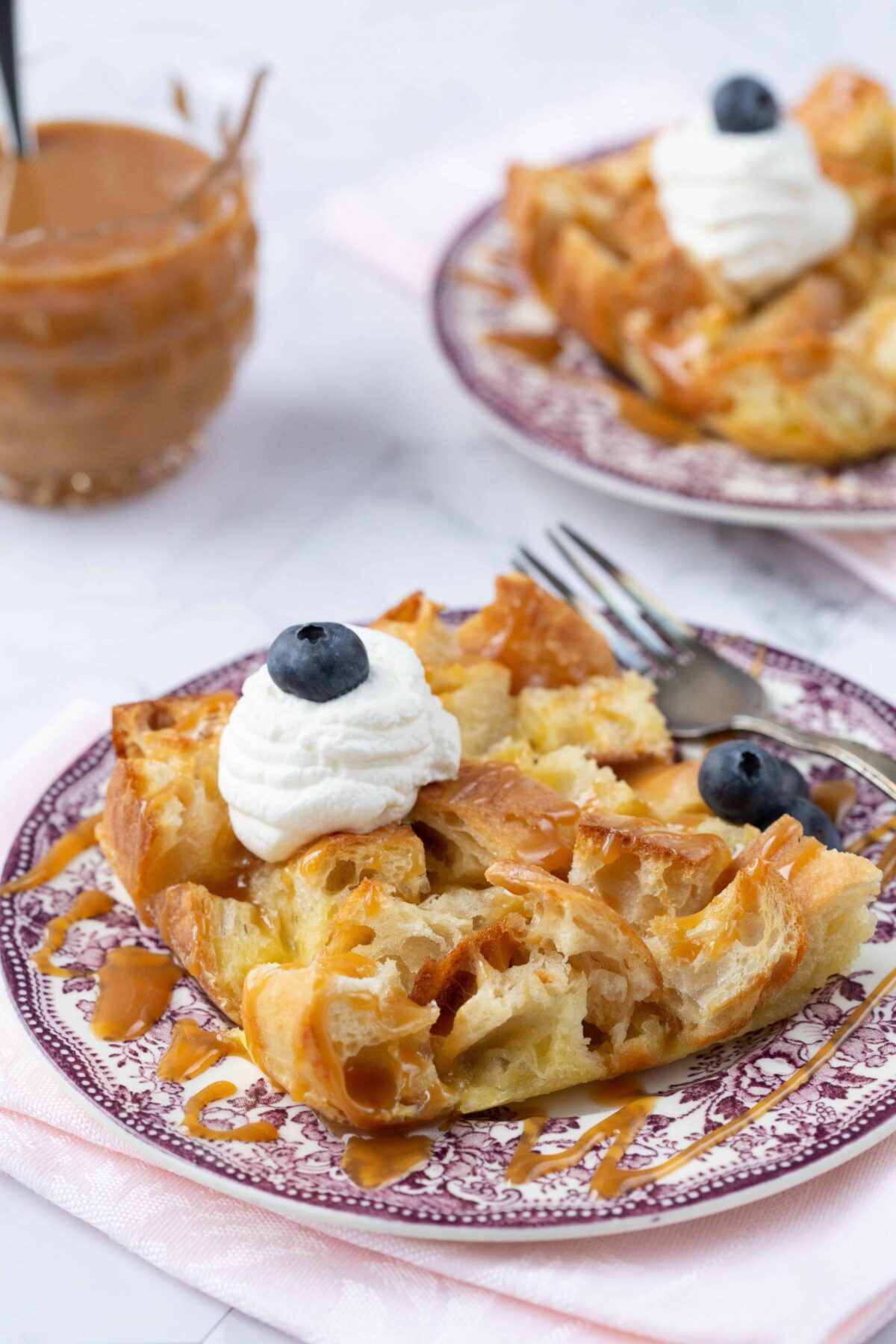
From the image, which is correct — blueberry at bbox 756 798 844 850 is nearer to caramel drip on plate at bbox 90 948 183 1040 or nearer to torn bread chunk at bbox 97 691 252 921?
torn bread chunk at bbox 97 691 252 921

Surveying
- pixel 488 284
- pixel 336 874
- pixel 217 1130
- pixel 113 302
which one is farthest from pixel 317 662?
pixel 488 284

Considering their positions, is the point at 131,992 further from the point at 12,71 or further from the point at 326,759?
the point at 12,71

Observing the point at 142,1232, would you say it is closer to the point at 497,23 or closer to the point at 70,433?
the point at 70,433

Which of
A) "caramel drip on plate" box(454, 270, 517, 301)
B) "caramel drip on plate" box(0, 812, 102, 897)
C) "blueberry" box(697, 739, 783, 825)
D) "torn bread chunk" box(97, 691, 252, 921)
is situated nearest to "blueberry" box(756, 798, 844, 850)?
"blueberry" box(697, 739, 783, 825)

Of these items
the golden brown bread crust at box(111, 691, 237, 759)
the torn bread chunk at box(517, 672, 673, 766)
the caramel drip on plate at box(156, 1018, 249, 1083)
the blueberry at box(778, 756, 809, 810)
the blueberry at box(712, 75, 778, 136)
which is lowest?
the caramel drip on plate at box(156, 1018, 249, 1083)

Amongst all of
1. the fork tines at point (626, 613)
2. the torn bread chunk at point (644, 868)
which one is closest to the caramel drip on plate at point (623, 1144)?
the torn bread chunk at point (644, 868)
